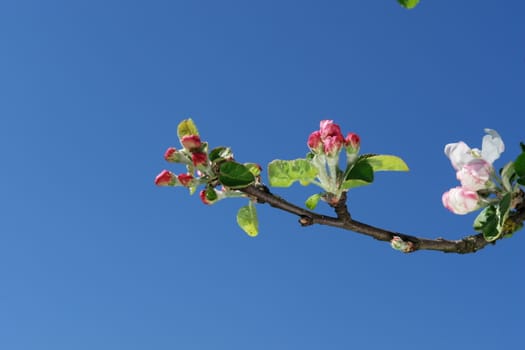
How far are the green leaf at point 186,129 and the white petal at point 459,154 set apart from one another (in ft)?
2.45

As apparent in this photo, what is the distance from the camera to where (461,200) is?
213 cm

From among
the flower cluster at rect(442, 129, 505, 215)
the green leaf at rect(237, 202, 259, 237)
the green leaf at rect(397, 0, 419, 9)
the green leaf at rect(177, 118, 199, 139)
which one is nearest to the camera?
the green leaf at rect(397, 0, 419, 9)

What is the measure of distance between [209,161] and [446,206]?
0.70m

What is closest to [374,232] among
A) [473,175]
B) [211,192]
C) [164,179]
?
[473,175]

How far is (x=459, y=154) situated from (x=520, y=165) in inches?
7.1

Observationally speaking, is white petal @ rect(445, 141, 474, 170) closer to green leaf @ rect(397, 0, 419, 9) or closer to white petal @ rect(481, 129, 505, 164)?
white petal @ rect(481, 129, 505, 164)

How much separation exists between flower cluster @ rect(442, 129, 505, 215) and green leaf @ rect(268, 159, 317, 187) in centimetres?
41

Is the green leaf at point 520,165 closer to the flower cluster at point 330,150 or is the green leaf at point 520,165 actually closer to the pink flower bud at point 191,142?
the flower cluster at point 330,150

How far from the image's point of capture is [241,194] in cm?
222

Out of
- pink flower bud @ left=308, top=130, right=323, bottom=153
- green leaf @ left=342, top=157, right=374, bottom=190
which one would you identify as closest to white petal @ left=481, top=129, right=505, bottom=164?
green leaf @ left=342, top=157, right=374, bottom=190

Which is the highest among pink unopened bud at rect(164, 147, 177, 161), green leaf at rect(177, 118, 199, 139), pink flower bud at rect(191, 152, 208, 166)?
green leaf at rect(177, 118, 199, 139)

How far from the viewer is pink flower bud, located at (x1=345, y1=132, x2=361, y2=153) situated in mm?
2092

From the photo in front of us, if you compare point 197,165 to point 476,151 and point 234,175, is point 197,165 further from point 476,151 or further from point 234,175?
point 476,151

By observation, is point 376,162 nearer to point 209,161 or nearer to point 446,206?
point 446,206
